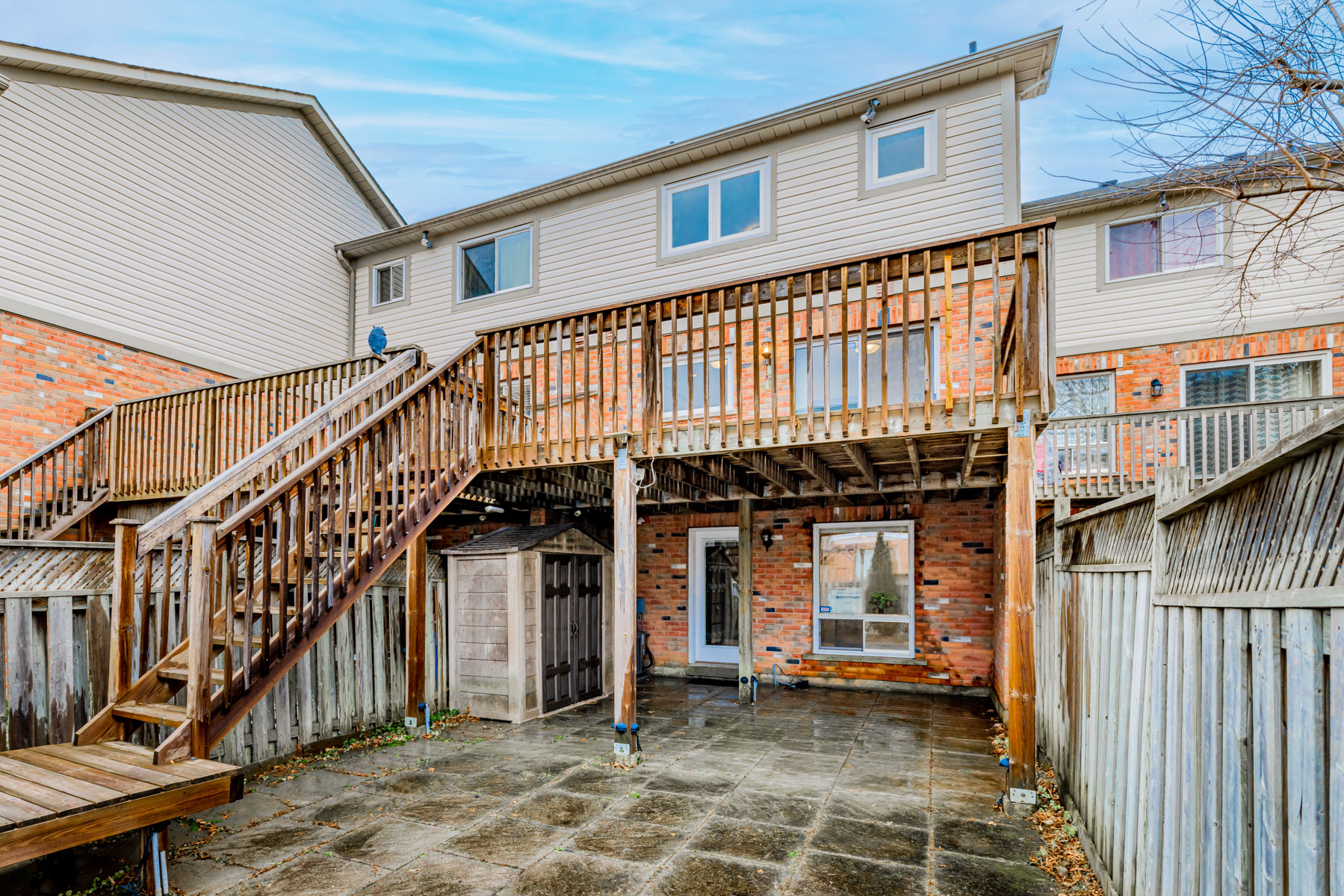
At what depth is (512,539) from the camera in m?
8.01

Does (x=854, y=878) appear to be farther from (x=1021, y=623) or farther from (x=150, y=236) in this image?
(x=150, y=236)

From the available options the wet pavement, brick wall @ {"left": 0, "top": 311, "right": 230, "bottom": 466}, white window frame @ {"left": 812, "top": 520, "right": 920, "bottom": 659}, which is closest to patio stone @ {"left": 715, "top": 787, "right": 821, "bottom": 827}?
the wet pavement

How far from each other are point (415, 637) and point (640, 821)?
363cm

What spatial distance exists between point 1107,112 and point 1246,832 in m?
3.48

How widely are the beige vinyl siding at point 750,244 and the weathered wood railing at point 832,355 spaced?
91 centimetres

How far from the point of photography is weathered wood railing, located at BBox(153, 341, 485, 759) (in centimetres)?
394

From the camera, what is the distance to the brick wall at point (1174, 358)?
9.52 metres

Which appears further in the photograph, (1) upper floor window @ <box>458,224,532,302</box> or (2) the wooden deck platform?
(1) upper floor window @ <box>458,224,532,302</box>

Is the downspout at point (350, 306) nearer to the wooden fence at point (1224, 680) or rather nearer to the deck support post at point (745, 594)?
the deck support post at point (745, 594)

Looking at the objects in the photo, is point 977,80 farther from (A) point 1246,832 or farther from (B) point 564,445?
(A) point 1246,832

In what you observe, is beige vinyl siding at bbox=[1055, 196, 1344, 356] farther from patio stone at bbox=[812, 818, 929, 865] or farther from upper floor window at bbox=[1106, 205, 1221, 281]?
patio stone at bbox=[812, 818, 929, 865]

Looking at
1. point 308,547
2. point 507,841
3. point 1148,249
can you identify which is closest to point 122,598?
point 308,547

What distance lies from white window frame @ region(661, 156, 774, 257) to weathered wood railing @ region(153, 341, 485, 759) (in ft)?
13.3

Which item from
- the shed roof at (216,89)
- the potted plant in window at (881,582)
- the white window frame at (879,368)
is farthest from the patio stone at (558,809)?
the shed roof at (216,89)
